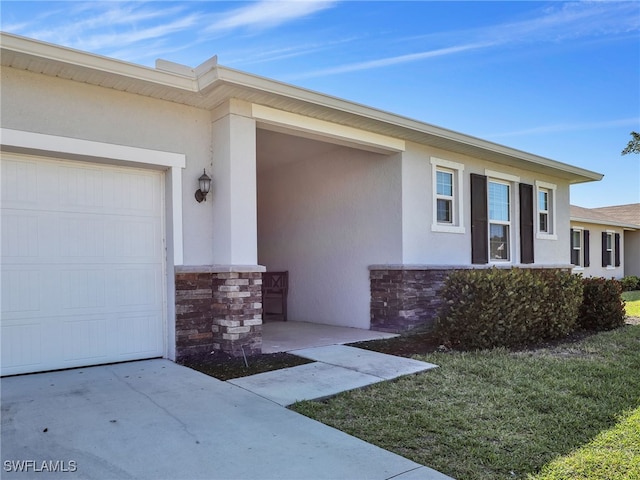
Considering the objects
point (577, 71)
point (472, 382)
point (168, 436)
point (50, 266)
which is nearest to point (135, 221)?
point (50, 266)

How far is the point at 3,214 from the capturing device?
198 inches

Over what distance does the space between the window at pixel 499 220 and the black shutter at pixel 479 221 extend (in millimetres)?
333

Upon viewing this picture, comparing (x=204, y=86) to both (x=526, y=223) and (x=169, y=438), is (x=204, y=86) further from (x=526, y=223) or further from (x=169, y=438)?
A: (x=526, y=223)

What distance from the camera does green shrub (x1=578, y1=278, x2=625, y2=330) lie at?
861cm

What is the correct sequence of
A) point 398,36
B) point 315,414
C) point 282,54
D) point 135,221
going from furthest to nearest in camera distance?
point 398,36
point 282,54
point 135,221
point 315,414

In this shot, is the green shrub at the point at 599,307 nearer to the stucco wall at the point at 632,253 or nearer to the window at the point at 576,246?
the window at the point at 576,246

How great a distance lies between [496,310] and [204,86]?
16.6 feet

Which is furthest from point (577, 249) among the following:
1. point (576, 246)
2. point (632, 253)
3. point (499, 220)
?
point (499, 220)

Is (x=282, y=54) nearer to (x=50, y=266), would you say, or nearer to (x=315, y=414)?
(x=50, y=266)

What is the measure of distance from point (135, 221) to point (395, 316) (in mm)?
4605

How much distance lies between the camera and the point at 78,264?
5500 mm

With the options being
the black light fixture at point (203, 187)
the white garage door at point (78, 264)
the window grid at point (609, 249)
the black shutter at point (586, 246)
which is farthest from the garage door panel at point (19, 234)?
the window grid at point (609, 249)

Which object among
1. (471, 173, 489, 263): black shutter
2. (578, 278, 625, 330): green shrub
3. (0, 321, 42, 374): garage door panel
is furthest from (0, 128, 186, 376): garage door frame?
(578, 278, 625, 330): green shrub

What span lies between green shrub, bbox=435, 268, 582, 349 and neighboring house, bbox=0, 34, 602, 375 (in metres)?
1.31
